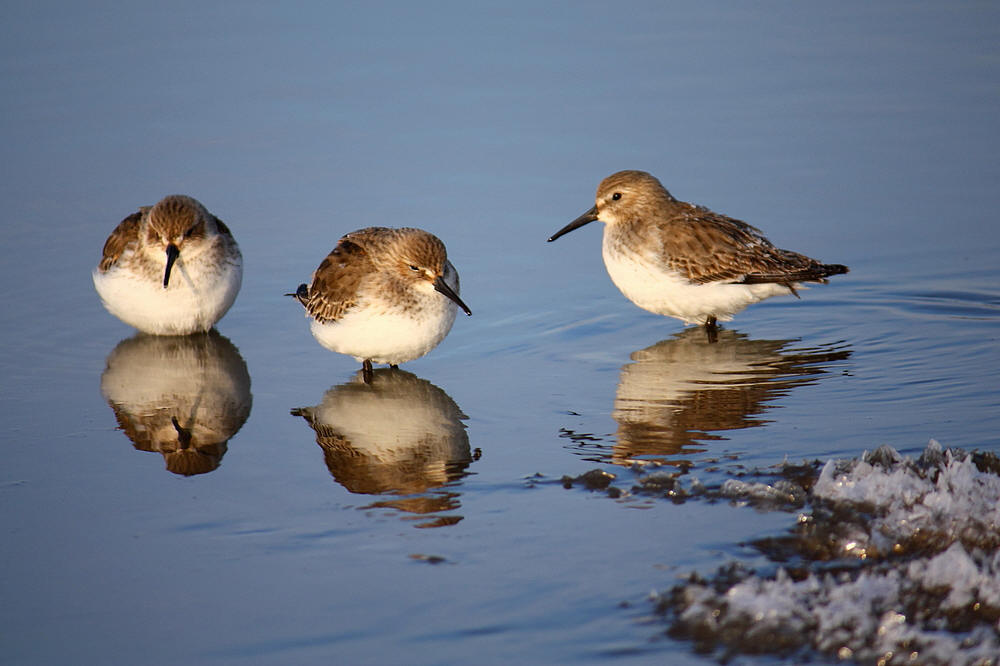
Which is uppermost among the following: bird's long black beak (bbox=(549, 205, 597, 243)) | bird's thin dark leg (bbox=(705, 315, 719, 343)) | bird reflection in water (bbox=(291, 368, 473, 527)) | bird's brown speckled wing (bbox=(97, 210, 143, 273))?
bird's brown speckled wing (bbox=(97, 210, 143, 273))

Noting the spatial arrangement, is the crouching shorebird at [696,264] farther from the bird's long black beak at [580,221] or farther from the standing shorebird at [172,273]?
the standing shorebird at [172,273]

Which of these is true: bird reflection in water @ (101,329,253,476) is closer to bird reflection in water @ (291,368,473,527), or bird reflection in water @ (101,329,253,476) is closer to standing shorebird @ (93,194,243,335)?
standing shorebird @ (93,194,243,335)

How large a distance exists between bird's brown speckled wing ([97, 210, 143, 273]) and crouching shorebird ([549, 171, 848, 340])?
368cm

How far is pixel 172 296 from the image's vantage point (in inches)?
363

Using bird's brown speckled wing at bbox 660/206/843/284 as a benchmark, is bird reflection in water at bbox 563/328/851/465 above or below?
below

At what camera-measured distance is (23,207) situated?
1188 cm

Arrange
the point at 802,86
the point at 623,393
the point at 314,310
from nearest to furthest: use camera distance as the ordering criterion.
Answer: the point at 623,393
the point at 314,310
the point at 802,86

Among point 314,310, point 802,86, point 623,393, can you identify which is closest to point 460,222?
point 314,310

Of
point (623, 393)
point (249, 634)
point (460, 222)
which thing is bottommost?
point (249, 634)

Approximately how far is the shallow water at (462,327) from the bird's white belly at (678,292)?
0.84 feet

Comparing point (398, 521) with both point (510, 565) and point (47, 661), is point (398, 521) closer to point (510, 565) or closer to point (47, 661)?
point (510, 565)

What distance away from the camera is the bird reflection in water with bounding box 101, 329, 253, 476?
7.46 meters

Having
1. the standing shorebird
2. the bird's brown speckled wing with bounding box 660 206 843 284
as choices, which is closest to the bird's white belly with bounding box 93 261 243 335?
the standing shorebird

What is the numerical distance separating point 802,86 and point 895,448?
337 inches
